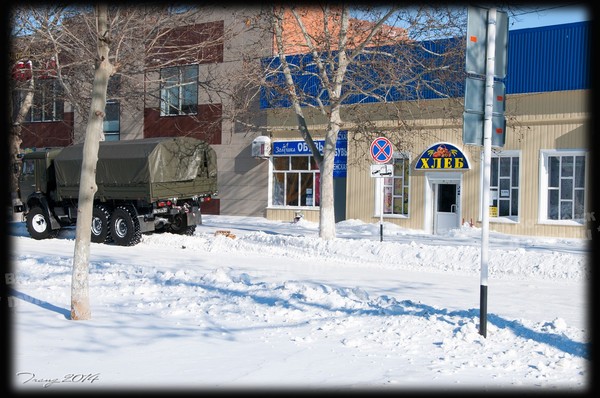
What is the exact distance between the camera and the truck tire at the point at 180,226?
21.5 metres

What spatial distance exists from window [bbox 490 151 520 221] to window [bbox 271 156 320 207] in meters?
7.72

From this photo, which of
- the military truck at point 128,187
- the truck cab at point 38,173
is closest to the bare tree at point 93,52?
the military truck at point 128,187

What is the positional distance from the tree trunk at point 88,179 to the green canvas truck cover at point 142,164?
10409 millimetres

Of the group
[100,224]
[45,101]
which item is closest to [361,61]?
[100,224]

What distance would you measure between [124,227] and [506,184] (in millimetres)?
13251

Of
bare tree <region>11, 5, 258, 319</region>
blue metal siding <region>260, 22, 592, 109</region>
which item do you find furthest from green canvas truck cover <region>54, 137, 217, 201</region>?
blue metal siding <region>260, 22, 592, 109</region>

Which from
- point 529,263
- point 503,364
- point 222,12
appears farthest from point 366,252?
point 222,12

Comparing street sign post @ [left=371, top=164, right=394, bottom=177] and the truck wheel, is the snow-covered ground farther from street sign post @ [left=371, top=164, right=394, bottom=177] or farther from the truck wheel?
the truck wheel

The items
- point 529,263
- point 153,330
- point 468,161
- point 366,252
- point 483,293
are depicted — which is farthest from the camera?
point 468,161

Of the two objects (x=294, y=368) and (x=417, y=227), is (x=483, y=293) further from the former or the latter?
(x=417, y=227)

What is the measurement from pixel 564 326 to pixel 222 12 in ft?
80.9

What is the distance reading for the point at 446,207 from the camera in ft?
83.7

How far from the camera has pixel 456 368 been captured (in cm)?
710

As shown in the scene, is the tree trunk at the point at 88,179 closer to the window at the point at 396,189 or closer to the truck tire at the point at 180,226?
the truck tire at the point at 180,226
